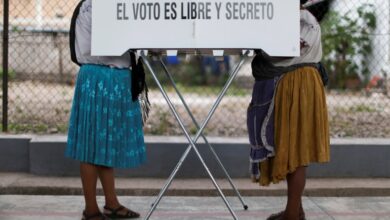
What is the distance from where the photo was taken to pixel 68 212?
553cm

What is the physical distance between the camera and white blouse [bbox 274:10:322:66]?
484 centimetres

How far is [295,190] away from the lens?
4.91 meters

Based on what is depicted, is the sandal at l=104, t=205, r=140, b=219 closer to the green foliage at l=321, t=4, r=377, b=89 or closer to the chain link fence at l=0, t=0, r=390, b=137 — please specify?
the chain link fence at l=0, t=0, r=390, b=137

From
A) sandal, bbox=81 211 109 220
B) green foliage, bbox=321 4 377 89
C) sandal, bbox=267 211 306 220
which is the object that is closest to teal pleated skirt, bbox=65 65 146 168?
sandal, bbox=81 211 109 220

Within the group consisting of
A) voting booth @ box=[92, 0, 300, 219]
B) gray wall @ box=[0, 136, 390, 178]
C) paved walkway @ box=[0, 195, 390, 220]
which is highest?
voting booth @ box=[92, 0, 300, 219]

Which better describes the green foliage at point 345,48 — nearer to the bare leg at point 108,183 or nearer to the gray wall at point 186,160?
the gray wall at point 186,160

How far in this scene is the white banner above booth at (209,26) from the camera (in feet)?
14.9

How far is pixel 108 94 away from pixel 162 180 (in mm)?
1631

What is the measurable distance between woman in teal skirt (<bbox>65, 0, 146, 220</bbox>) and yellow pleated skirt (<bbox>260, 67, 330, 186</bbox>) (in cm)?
104

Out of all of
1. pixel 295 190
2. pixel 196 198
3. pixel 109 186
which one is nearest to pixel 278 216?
pixel 295 190

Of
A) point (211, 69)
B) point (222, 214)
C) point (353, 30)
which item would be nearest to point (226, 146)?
point (222, 214)

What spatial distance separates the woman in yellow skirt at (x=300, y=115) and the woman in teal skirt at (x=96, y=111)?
1011mm

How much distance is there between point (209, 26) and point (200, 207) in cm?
181

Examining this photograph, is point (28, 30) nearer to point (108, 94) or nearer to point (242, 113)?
point (242, 113)
